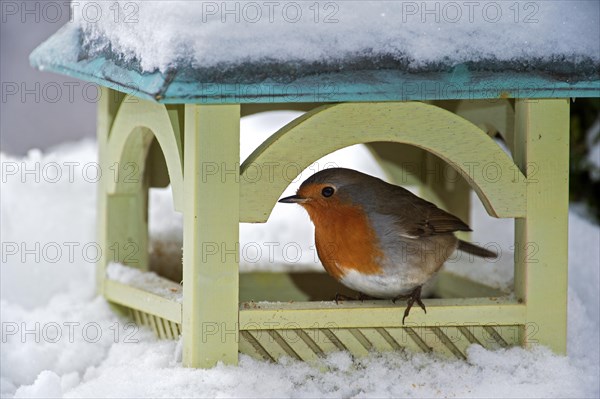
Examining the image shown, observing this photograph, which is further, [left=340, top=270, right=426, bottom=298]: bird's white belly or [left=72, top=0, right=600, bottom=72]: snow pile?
[left=340, top=270, right=426, bottom=298]: bird's white belly

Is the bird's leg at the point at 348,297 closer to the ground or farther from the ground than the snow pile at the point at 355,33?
closer to the ground

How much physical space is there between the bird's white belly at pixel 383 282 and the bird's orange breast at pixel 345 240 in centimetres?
2

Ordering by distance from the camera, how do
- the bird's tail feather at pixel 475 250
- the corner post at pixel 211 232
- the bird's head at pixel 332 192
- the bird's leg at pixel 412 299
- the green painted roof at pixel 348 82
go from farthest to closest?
the bird's tail feather at pixel 475 250
the bird's head at pixel 332 192
the bird's leg at pixel 412 299
the corner post at pixel 211 232
the green painted roof at pixel 348 82

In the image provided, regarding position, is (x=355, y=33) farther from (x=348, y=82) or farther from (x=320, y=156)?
(x=320, y=156)

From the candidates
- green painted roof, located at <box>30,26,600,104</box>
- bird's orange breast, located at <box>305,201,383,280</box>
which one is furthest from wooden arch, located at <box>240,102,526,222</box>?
bird's orange breast, located at <box>305,201,383,280</box>

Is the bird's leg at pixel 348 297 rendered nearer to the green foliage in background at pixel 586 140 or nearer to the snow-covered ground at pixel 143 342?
the snow-covered ground at pixel 143 342

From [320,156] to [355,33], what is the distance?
0.36m

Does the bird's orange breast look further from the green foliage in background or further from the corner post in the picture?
the green foliage in background

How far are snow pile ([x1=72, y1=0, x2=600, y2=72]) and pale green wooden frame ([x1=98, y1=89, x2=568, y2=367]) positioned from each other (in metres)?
0.23

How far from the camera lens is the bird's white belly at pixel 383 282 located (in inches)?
118

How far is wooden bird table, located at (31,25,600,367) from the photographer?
2.57 metres

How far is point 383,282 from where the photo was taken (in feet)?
9.84

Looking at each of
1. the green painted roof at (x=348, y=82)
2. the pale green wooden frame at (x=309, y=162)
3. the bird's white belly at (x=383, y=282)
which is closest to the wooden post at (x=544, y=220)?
the pale green wooden frame at (x=309, y=162)

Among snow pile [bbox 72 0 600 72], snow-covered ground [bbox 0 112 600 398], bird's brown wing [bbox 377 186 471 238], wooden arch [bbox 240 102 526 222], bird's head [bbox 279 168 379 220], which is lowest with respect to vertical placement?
snow-covered ground [bbox 0 112 600 398]
